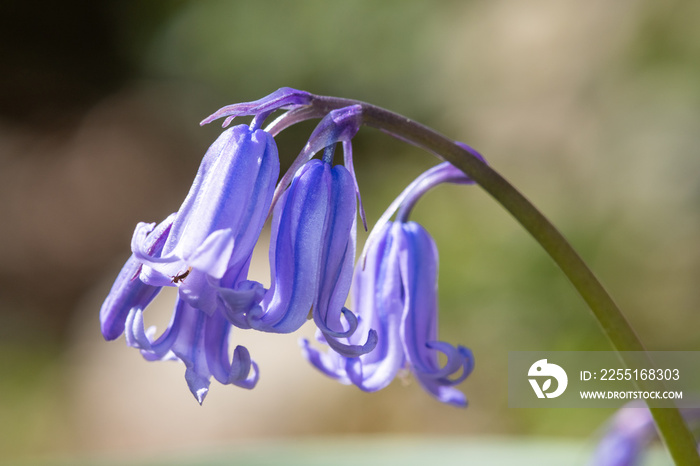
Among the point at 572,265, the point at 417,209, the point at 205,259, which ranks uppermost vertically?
the point at 417,209

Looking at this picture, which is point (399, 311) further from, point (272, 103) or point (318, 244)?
point (272, 103)

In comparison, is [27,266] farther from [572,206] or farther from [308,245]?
[308,245]

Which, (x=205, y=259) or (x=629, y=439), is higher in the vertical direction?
(x=629, y=439)

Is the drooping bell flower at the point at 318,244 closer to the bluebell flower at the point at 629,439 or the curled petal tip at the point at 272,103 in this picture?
the curled petal tip at the point at 272,103

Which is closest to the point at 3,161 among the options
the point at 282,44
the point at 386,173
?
the point at 282,44

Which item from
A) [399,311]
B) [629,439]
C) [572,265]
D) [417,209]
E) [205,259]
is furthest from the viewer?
[417,209]

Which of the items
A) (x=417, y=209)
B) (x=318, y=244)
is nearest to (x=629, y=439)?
(x=318, y=244)
